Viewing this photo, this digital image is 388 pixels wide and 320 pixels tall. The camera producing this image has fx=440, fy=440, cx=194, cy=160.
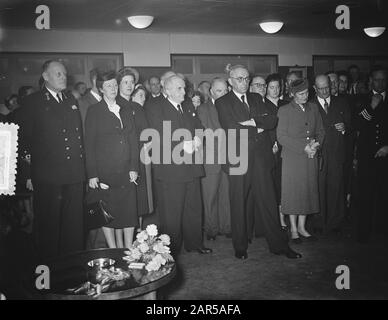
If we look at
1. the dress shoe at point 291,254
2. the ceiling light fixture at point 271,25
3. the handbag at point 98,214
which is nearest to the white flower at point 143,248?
the handbag at point 98,214

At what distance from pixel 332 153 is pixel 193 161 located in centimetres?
150

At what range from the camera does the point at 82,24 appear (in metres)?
7.11

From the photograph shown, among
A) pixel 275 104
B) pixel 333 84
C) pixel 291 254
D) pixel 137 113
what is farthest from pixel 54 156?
pixel 333 84

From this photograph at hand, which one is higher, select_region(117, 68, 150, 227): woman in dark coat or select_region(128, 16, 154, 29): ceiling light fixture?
select_region(128, 16, 154, 29): ceiling light fixture

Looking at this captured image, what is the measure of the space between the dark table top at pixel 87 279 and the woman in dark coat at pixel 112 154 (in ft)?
3.29

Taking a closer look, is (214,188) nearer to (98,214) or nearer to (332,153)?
(332,153)

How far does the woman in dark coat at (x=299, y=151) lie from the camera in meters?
4.21

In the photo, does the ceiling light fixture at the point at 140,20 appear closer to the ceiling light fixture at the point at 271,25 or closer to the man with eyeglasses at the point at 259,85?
the ceiling light fixture at the point at 271,25

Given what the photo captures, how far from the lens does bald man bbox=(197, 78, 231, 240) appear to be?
448 centimetres

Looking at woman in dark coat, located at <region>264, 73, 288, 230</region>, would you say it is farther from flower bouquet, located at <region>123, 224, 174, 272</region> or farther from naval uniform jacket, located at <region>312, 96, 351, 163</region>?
flower bouquet, located at <region>123, 224, 174, 272</region>

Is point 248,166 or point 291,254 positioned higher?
point 248,166

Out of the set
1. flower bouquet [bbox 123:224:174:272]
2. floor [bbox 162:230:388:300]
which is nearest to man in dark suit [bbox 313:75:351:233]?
floor [bbox 162:230:388:300]

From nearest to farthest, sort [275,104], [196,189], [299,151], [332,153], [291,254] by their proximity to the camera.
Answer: [291,254]
[196,189]
[299,151]
[332,153]
[275,104]

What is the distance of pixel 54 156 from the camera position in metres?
3.55
